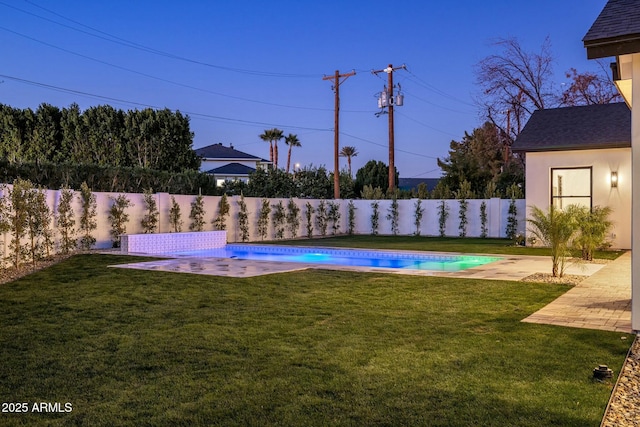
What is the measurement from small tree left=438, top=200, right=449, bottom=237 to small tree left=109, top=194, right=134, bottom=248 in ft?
42.5

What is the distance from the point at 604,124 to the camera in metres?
16.1

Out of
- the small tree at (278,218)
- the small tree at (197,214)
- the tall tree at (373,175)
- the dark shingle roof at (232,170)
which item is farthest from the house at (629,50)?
the dark shingle roof at (232,170)

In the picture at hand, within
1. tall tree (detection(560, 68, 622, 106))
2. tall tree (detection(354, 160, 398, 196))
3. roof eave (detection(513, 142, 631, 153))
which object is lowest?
roof eave (detection(513, 142, 631, 153))

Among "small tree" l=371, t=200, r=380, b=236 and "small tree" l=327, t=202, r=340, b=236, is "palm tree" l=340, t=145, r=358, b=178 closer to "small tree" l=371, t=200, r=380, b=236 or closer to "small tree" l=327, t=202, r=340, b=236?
"small tree" l=371, t=200, r=380, b=236

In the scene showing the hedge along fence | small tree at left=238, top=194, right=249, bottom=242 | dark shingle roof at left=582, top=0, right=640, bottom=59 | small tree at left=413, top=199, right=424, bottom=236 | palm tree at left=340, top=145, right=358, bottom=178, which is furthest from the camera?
palm tree at left=340, top=145, right=358, bottom=178

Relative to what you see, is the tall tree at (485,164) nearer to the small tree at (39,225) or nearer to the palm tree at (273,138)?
the palm tree at (273,138)

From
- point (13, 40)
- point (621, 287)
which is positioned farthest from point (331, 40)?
point (621, 287)

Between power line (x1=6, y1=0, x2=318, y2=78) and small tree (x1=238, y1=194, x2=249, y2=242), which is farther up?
power line (x1=6, y1=0, x2=318, y2=78)

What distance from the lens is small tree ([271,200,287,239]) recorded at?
2072 centimetres

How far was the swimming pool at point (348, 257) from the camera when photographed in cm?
1283

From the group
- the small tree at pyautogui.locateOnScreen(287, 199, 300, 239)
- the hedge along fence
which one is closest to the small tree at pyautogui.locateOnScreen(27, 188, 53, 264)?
the hedge along fence

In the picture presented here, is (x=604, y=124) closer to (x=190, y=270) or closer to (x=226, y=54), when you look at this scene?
(x=190, y=270)

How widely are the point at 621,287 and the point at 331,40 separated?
89.9ft

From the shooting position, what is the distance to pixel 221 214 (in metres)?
18.6
